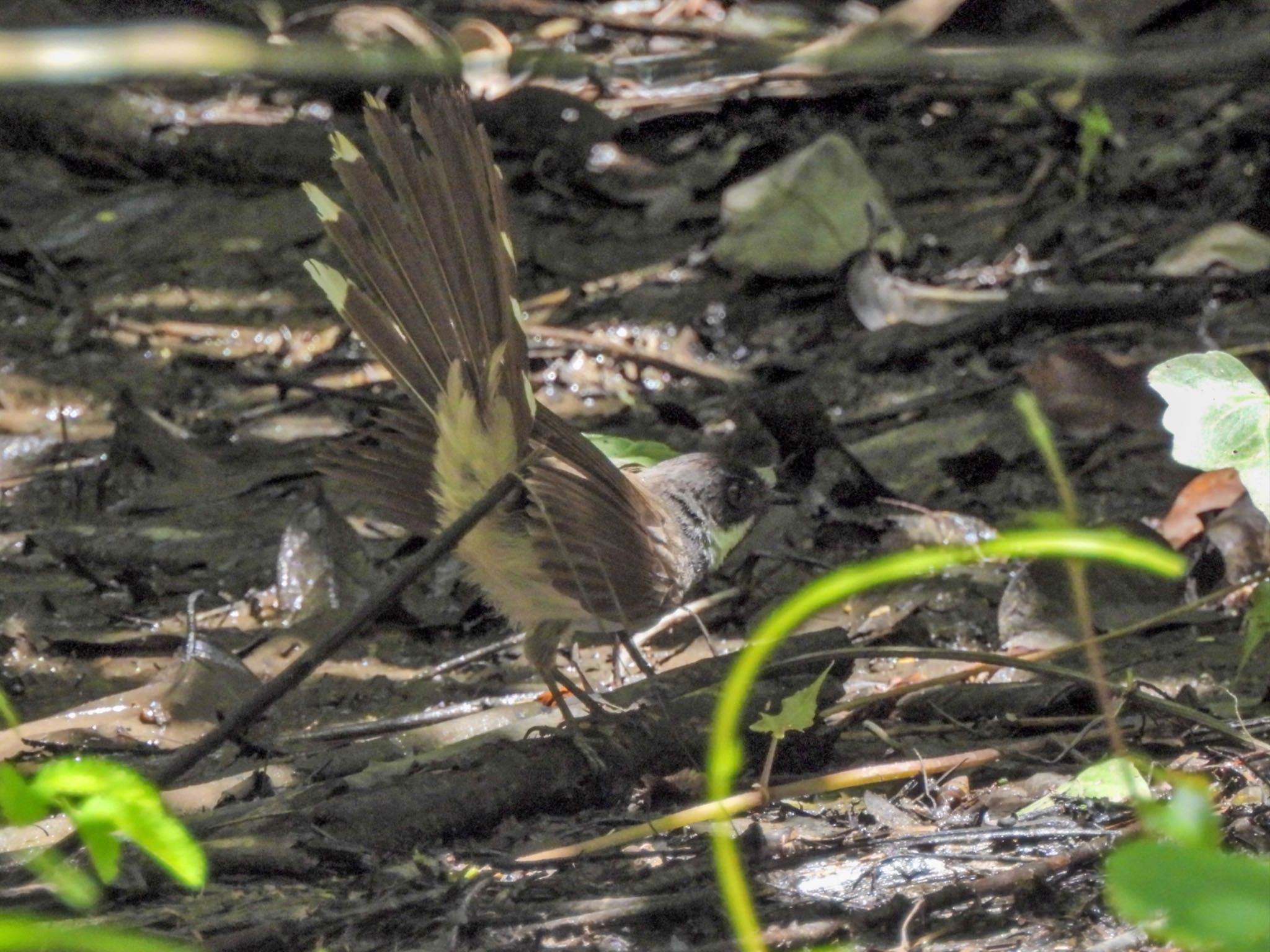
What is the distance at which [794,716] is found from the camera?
9.73 ft

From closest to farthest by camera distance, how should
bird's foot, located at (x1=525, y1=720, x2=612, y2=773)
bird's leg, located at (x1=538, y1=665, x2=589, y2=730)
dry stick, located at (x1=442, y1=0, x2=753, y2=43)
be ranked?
bird's foot, located at (x1=525, y1=720, x2=612, y2=773), bird's leg, located at (x1=538, y1=665, x2=589, y2=730), dry stick, located at (x1=442, y1=0, x2=753, y2=43)

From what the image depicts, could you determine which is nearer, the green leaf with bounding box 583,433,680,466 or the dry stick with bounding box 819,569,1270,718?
the dry stick with bounding box 819,569,1270,718

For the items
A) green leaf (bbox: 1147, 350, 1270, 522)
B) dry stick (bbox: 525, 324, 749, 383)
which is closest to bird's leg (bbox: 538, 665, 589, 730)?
green leaf (bbox: 1147, 350, 1270, 522)

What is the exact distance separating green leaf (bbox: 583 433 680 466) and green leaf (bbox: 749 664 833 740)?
1499 millimetres

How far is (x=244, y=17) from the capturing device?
7.65m

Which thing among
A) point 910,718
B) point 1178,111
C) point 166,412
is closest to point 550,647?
point 910,718

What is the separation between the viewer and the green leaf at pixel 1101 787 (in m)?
2.82

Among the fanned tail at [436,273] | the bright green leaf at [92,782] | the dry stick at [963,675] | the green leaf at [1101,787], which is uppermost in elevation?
the fanned tail at [436,273]

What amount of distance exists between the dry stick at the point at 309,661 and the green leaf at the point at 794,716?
680 millimetres

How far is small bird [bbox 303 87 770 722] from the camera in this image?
334 centimetres

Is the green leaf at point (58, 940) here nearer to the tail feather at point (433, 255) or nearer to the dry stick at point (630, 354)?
the tail feather at point (433, 255)

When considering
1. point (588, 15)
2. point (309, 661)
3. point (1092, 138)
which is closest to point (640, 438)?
point (1092, 138)

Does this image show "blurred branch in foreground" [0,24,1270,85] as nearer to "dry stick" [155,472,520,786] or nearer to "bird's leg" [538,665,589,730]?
"dry stick" [155,472,520,786]

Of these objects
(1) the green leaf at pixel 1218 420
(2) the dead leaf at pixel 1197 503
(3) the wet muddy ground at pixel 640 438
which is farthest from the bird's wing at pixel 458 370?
(2) the dead leaf at pixel 1197 503
